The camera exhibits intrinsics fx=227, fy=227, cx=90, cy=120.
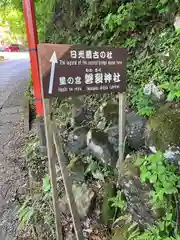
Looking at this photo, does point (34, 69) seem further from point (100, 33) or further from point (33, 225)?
point (33, 225)

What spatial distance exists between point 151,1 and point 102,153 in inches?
89.7

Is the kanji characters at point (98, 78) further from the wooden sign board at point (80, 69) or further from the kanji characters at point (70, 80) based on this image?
the kanji characters at point (70, 80)

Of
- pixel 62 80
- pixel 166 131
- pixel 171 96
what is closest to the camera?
pixel 62 80

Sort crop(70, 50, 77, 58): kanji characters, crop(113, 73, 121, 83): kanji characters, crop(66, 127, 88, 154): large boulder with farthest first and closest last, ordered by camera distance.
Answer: crop(66, 127, 88, 154): large boulder, crop(113, 73, 121, 83): kanji characters, crop(70, 50, 77, 58): kanji characters

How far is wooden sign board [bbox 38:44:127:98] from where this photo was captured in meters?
1.69

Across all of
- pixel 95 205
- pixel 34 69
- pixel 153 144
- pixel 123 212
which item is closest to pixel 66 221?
pixel 95 205

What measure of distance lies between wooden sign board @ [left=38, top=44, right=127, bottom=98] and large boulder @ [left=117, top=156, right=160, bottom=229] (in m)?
0.74

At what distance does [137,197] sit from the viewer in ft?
6.26

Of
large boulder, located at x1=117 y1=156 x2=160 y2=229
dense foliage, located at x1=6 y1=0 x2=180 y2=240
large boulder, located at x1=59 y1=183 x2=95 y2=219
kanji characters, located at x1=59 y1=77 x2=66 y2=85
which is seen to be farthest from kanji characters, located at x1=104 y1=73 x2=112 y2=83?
large boulder, located at x1=59 y1=183 x2=95 y2=219

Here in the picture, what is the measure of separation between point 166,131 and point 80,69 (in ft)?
2.97

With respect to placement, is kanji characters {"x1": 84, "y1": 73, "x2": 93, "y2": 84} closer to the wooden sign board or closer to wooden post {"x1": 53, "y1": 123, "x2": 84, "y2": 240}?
the wooden sign board

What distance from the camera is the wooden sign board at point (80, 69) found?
1686 mm

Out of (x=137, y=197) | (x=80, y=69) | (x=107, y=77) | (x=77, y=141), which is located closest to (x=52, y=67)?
(x=80, y=69)

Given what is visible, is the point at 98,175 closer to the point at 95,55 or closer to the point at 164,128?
the point at 164,128
